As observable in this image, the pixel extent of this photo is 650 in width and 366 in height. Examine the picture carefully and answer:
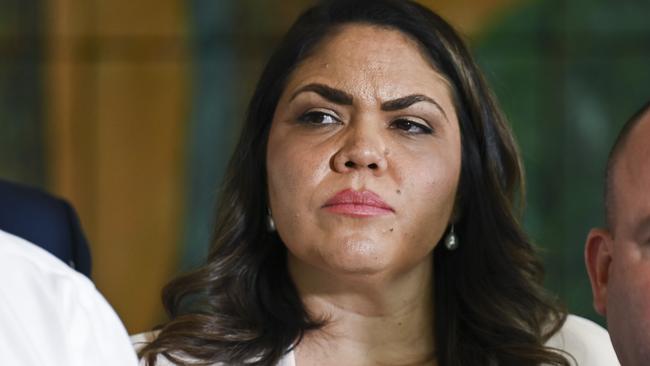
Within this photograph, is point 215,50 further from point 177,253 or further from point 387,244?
point 387,244

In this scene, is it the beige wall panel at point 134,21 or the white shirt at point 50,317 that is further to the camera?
the beige wall panel at point 134,21

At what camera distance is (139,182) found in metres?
3.88

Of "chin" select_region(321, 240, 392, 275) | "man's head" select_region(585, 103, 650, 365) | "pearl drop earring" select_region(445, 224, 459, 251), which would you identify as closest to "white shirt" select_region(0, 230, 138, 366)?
"man's head" select_region(585, 103, 650, 365)

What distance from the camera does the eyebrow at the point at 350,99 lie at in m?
1.86

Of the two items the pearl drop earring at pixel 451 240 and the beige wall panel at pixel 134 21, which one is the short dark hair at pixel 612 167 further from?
the beige wall panel at pixel 134 21

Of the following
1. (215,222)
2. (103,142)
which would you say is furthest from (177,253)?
(215,222)

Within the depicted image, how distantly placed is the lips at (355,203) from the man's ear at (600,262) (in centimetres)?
39

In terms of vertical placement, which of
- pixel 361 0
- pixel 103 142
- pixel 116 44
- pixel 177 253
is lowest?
pixel 177 253

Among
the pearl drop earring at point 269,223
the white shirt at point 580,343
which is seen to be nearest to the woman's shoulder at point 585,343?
the white shirt at point 580,343

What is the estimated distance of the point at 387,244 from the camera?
181cm

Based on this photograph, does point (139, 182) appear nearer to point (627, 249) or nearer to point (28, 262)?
point (627, 249)

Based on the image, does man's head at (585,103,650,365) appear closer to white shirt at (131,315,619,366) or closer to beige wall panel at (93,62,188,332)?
white shirt at (131,315,619,366)

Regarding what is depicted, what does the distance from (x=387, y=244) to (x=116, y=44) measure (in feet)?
7.35

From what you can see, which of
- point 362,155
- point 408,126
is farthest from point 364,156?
point 408,126
